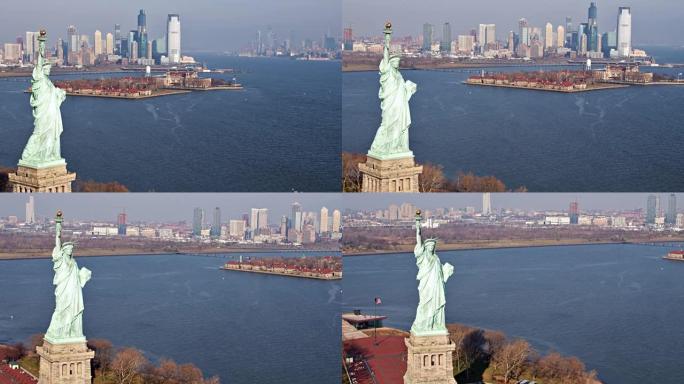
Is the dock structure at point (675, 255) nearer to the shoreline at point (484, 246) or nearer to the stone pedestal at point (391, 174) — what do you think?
the shoreline at point (484, 246)

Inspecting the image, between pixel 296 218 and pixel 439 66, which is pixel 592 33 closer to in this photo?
pixel 439 66

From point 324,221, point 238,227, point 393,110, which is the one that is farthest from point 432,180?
point 393,110

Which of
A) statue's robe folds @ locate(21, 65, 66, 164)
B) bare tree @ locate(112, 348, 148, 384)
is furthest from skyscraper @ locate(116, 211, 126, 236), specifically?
statue's robe folds @ locate(21, 65, 66, 164)

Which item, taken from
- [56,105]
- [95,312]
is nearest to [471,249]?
[95,312]

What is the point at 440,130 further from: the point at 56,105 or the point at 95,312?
the point at 56,105

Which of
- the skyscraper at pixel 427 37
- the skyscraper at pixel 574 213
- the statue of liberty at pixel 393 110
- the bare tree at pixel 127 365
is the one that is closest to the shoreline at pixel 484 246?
the skyscraper at pixel 574 213
